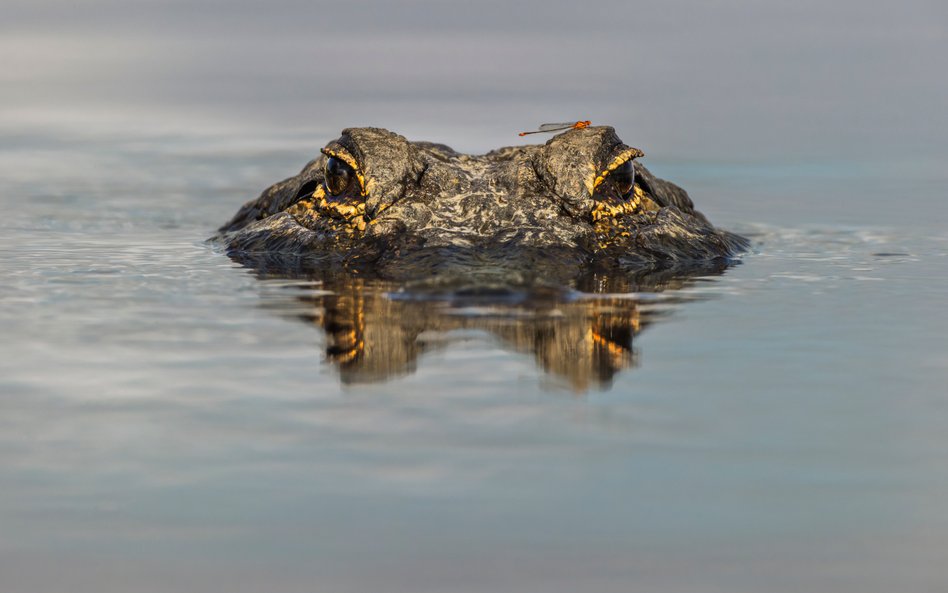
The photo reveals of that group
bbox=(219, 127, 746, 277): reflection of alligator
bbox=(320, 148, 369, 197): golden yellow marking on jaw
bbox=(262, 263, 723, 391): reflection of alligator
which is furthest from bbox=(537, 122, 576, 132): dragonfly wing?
bbox=(262, 263, 723, 391): reflection of alligator

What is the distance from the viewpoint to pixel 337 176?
325 inches

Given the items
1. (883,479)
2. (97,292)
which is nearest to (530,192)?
(97,292)

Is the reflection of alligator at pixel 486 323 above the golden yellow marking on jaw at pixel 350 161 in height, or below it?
below

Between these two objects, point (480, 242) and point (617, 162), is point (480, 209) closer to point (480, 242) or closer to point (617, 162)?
point (480, 242)

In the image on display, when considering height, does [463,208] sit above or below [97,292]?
above

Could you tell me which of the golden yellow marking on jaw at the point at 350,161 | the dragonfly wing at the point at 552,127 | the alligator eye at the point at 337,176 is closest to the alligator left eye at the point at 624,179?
the dragonfly wing at the point at 552,127

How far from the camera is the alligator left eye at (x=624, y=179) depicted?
27.2ft

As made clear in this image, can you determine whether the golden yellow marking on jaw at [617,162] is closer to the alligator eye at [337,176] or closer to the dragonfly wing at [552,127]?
the dragonfly wing at [552,127]

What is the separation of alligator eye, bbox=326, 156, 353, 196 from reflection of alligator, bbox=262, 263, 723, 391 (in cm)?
177

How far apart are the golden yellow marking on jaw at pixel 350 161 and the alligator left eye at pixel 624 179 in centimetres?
170

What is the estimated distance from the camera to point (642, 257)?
7922 millimetres

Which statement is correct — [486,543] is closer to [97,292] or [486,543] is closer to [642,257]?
[97,292]

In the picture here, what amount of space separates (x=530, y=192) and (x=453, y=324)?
325cm

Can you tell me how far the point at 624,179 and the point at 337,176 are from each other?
1.98m
